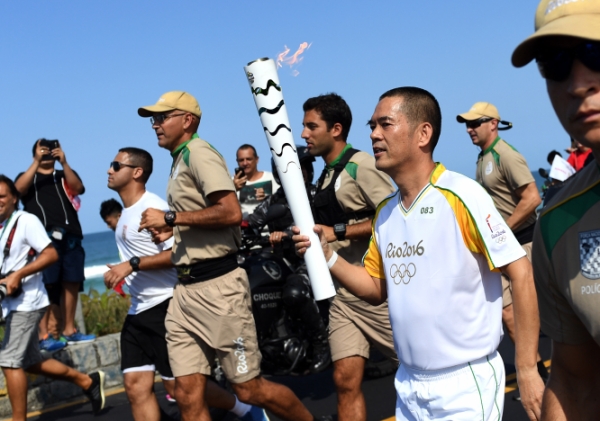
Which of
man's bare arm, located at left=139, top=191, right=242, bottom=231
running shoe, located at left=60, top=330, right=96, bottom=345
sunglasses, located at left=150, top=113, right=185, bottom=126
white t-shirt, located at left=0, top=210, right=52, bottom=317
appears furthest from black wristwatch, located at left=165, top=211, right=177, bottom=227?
running shoe, located at left=60, top=330, right=96, bottom=345

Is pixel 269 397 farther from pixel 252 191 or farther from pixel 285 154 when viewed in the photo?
pixel 252 191

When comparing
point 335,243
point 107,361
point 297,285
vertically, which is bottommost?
point 107,361

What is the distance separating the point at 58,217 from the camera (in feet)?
27.9

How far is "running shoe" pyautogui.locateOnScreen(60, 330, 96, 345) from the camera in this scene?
816cm

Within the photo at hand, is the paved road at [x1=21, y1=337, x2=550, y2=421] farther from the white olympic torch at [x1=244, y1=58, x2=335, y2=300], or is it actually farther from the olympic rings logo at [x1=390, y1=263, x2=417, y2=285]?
the white olympic torch at [x1=244, y1=58, x2=335, y2=300]

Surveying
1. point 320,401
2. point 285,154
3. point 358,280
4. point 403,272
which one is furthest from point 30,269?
point 403,272

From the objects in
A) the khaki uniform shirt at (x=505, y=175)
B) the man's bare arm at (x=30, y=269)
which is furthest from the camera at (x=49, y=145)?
the khaki uniform shirt at (x=505, y=175)

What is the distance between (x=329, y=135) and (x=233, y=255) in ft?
3.39

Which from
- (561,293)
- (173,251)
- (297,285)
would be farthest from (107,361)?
(561,293)

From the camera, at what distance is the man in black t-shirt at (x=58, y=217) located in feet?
27.5

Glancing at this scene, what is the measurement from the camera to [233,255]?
5316 millimetres

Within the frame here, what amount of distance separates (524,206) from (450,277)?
356 centimetres

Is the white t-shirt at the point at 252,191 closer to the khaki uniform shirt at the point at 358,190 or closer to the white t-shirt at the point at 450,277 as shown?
the khaki uniform shirt at the point at 358,190

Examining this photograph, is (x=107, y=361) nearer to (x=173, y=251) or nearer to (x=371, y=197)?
(x=173, y=251)
